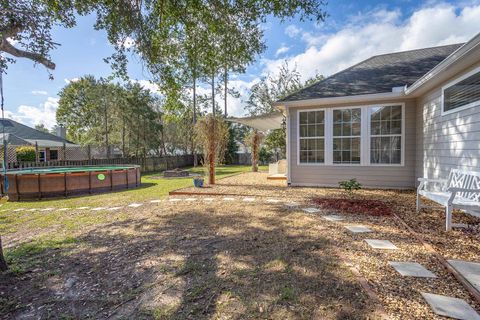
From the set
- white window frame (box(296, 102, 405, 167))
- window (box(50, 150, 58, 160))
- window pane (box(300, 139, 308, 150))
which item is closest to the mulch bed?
white window frame (box(296, 102, 405, 167))

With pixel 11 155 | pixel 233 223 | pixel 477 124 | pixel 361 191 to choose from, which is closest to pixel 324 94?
pixel 361 191

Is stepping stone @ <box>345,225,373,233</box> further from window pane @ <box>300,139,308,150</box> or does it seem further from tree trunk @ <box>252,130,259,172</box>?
tree trunk @ <box>252,130,259,172</box>

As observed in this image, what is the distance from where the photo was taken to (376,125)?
25.2 feet

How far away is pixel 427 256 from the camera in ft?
9.57

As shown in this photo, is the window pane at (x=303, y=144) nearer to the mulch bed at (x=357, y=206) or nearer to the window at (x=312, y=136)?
the window at (x=312, y=136)

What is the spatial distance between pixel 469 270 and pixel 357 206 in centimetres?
297

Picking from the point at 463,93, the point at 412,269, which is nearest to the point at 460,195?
the point at 463,93

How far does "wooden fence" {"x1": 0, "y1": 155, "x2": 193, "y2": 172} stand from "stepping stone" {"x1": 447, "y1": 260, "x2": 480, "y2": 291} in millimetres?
15017

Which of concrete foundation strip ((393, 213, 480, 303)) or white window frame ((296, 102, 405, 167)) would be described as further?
white window frame ((296, 102, 405, 167))

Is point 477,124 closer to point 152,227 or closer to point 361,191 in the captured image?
Answer: point 361,191

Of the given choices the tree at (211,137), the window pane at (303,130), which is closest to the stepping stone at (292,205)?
the window pane at (303,130)

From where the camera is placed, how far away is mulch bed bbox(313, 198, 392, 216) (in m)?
5.03

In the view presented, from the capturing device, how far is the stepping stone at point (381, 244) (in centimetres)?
322

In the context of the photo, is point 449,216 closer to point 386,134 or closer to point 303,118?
point 386,134
